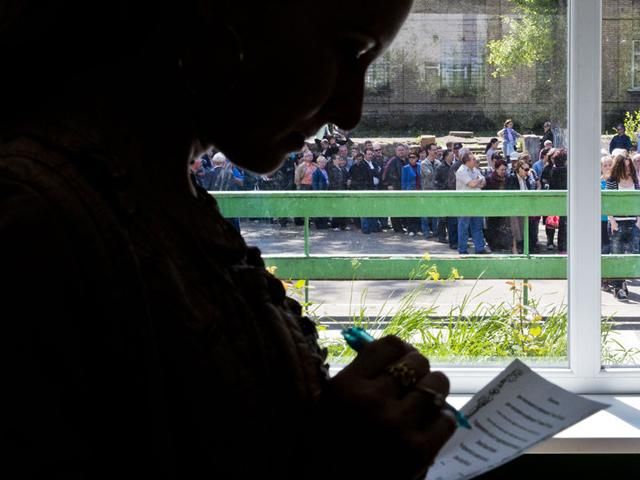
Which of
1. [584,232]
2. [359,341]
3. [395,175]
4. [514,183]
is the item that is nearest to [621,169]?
[584,232]

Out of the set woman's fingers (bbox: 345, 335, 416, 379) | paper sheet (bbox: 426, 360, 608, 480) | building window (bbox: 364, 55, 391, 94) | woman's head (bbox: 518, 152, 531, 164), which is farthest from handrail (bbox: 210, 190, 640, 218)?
woman's fingers (bbox: 345, 335, 416, 379)

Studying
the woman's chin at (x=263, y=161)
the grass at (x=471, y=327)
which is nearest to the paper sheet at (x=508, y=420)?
the woman's chin at (x=263, y=161)

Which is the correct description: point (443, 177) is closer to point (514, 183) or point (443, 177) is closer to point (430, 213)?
point (430, 213)

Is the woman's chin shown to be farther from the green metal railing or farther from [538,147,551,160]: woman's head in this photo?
[538,147,551,160]: woman's head

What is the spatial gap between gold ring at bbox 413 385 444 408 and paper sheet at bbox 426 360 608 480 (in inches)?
5.9

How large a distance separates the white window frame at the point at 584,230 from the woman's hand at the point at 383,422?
267 cm

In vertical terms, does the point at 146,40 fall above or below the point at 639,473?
above

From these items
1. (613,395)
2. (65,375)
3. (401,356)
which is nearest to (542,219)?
(613,395)

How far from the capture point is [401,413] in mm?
755

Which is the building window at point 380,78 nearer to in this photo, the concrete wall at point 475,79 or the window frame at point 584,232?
the concrete wall at point 475,79

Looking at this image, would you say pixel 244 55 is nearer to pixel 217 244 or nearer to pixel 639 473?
pixel 217 244

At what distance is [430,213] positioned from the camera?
135 inches

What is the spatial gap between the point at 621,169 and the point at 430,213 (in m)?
0.68

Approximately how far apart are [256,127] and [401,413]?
0.82 feet
